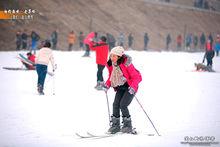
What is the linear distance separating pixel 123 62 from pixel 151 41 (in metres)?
41.6

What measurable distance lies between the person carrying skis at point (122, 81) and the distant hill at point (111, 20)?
26.1 m

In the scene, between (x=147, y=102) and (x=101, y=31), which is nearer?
(x=147, y=102)

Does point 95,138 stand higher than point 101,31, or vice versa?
point 101,31

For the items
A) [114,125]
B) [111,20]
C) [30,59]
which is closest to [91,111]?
[114,125]

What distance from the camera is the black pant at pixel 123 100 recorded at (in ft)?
28.7

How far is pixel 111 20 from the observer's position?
48.3 metres

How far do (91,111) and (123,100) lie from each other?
2.91 metres

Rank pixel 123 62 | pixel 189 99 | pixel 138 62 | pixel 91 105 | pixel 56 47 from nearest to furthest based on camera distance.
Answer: pixel 123 62 < pixel 91 105 < pixel 189 99 < pixel 138 62 < pixel 56 47

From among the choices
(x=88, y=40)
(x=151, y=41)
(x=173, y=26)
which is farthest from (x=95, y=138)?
(x=173, y=26)

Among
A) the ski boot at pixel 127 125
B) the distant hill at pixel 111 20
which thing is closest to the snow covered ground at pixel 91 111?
the ski boot at pixel 127 125

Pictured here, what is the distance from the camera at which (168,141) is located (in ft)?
27.5

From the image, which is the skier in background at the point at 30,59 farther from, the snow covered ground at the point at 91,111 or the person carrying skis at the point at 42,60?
the person carrying skis at the point at 42,60

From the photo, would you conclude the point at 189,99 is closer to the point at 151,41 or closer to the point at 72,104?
the point at 72,104

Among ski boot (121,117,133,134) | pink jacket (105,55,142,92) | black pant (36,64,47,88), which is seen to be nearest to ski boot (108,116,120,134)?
ski boot (121,117,133,134)
